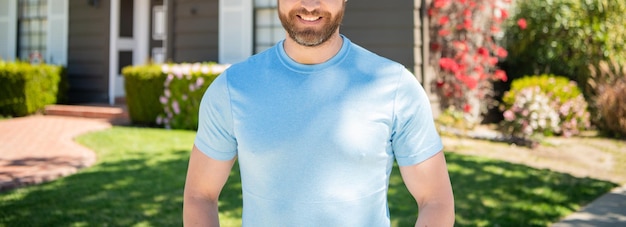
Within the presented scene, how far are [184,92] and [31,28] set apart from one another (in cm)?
597

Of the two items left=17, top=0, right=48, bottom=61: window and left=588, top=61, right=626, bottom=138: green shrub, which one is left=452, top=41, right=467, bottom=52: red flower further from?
left=17, top=0, right=48, bottom=61: window

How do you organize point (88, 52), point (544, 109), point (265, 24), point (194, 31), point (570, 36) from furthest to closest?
point (88, 52)
point (570, 36)
point (194, 31)
point (265, 24)
point (544, 109)

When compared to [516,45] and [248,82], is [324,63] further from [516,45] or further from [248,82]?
[516,45]

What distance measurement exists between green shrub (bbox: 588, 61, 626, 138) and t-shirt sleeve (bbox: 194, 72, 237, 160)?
33.5 feet

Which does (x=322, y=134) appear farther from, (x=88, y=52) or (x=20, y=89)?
(x=88, y=52)

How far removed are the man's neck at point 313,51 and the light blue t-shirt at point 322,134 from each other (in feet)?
0.08

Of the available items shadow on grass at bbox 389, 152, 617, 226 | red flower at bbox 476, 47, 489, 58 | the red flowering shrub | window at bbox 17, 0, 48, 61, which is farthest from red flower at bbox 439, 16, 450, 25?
window at bbox 17, 0, 48, 61

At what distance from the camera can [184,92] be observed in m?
9.95

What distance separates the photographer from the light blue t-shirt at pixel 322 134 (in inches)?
62.5

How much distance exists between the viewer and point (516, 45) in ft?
42.5

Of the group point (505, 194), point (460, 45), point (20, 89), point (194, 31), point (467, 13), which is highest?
point (467, 13)

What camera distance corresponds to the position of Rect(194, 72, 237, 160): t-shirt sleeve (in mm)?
1662

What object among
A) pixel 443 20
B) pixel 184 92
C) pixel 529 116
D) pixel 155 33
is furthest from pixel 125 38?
pixel 529 116

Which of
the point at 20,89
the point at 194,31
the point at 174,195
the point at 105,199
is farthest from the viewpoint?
the point at 20,89
